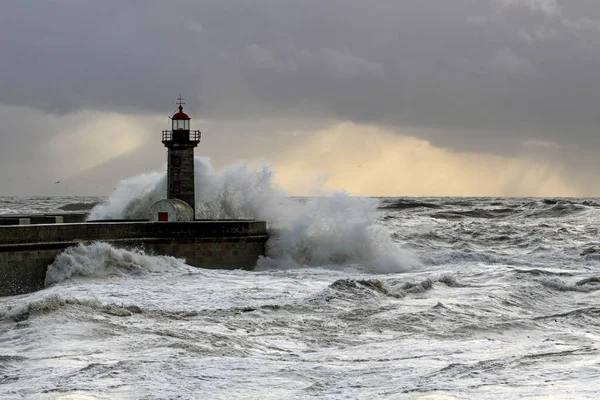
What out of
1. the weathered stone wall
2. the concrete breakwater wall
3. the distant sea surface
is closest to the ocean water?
the distant sea surface

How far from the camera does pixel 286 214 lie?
21031mm

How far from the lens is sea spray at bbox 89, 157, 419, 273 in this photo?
1955 cm

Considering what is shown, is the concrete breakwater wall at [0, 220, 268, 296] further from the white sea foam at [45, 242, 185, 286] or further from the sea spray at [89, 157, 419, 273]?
the sea spray at [89, 157, 419, 273]

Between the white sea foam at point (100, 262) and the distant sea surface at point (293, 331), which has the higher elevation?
the white sea foam at point (100, 262)

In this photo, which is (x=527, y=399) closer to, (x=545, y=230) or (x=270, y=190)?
(x=270, y=190)

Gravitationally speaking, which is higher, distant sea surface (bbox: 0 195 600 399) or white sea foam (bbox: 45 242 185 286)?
white sea foam (bbox: 45 242 185 286)

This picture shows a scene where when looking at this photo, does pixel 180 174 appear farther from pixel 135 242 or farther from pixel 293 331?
pixel 293 331

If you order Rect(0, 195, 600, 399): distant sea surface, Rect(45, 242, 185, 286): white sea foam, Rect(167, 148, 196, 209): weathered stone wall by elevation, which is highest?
Rect(167, 148, 196, 209): weathered stone wall

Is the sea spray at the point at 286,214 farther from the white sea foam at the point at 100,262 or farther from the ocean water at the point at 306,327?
the white sea foam at the point at 100,262

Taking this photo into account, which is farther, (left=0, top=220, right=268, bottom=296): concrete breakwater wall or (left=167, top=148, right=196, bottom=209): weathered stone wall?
(left=167, top=148, right=196, bottom=209): weathered stone wall

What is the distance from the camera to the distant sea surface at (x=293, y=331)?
23.5ft

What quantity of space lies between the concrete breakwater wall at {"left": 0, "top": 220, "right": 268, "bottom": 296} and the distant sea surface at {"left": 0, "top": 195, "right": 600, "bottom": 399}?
26 cm

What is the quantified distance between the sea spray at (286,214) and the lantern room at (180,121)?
9.67 feet

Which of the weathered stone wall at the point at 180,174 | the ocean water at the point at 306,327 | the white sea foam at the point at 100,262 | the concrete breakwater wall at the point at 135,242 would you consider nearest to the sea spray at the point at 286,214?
the ocean water at the point at 306,327
